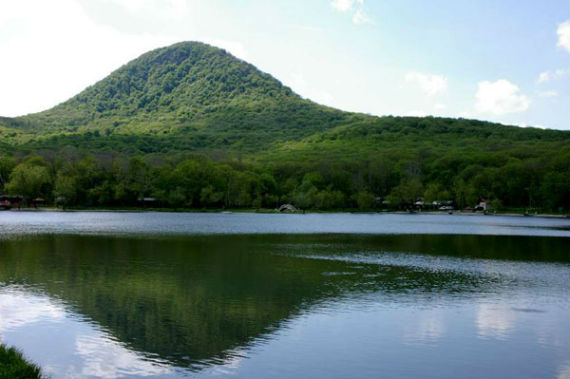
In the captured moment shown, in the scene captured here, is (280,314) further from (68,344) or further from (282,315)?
(68,344)

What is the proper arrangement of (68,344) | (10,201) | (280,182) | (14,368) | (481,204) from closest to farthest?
(14,368)
(68,344)
(10,201)
(481,204)
(280,182)

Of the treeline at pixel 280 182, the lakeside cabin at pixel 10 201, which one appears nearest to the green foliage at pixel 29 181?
the treeline at pixel 280 182

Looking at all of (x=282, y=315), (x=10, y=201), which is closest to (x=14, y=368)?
(x=282, y=315)

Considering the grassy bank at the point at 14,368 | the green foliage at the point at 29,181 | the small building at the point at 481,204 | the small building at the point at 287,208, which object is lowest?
the grassy bank at the point at 14,368

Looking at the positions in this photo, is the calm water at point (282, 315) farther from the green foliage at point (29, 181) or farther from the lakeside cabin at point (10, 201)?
the lakeside cabin at point (10, 201)

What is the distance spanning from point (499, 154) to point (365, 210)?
43.8 meters

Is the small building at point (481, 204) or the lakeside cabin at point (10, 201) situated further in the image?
the small building at point (481, 204)

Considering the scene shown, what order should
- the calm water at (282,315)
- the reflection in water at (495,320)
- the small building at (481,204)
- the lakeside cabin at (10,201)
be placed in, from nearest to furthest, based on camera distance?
1. the calm water at (282,315)
2. the reflection in water at (495,320)
3. the lakeside cabin at (10,201)
4. the small building at (481,204)

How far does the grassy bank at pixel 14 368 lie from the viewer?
11602 millimetres

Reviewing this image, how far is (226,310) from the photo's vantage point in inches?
831

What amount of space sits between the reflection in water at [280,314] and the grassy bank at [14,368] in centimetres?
129

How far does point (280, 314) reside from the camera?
68.3 ft

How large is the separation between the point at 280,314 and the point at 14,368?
35.1ft

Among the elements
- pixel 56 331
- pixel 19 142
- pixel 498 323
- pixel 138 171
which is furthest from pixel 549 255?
pixel 19 142
